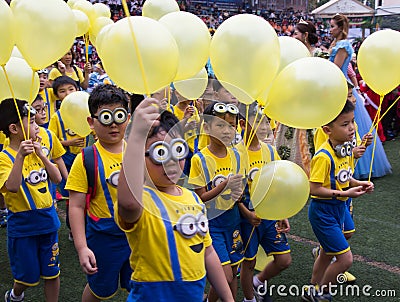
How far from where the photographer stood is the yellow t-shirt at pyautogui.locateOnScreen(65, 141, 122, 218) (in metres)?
2.69

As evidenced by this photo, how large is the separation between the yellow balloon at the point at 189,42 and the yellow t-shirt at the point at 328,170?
3.69 feet

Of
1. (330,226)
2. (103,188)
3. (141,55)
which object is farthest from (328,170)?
(141,55)

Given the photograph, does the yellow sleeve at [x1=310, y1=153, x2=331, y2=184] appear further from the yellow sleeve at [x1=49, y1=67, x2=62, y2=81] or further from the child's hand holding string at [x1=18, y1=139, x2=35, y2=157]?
the yellow sleeve at [x1=49, y1=67, x2=62, y2=81]

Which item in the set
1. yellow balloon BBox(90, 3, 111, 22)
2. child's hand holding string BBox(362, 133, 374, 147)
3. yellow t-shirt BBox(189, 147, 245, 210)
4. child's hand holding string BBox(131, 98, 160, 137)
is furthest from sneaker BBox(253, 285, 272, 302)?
yellow balloon BBox(90, 3, 111, 22)

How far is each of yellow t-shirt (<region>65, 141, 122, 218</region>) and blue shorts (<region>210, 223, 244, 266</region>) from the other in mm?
692

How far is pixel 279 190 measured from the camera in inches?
104

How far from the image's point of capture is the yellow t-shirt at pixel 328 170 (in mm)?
3258

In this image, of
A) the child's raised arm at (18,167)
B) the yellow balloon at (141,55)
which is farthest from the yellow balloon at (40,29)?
the yellow balloon at (141,55)

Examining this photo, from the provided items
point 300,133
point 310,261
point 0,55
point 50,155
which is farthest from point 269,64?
point 300,133

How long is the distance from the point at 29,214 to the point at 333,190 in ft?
6.39

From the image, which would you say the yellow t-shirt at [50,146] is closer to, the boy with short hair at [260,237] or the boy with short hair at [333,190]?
the boy with short hair at [260,237]

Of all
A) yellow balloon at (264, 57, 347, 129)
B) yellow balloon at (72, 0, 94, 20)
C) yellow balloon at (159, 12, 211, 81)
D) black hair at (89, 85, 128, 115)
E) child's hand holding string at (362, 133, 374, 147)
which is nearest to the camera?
yellow balloon at (264, 57, 347, 129)

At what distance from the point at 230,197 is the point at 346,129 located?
1.27 meters

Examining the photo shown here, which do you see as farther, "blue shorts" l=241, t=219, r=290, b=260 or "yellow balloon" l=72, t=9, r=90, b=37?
"yellow balloon" l=72, t=9, r=90, b=37
